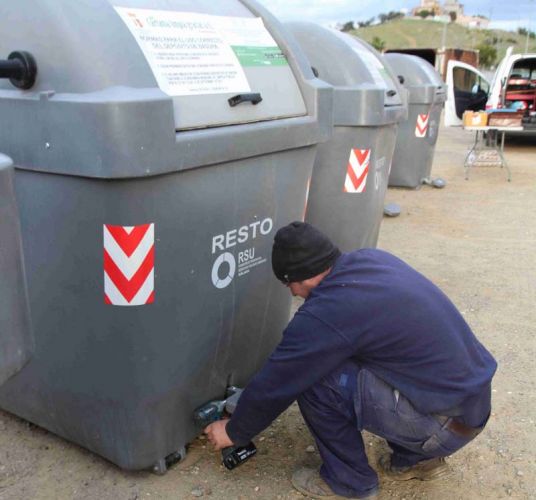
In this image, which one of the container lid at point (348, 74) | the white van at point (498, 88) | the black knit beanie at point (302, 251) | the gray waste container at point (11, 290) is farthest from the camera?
the white van at point (498, 88)

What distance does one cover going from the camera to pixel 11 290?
139 cm

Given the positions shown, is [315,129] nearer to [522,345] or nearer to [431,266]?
[522,345]

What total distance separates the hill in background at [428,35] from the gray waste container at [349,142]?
63999 mm

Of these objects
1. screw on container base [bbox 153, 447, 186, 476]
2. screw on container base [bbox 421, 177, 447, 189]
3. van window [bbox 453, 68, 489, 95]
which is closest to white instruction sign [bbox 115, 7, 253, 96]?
screw on container base [bbox 153, 447, 186, 476]

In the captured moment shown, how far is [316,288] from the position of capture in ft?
6.96

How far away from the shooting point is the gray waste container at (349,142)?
390cm

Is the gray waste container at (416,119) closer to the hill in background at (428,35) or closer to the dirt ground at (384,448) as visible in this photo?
the dirt ground at (384,448)

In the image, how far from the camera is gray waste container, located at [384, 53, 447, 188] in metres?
7.39

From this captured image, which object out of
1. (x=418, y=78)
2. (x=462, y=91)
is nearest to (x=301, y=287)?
(x=418, y=78)

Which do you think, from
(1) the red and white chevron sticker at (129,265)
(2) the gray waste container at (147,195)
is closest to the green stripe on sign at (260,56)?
(2) the gray waste container at (147,195)

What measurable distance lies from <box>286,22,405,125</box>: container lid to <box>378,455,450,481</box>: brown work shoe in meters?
2.13

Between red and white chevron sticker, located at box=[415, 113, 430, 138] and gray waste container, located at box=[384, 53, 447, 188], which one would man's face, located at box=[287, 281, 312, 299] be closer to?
gray waste container, located at box=[384, 53, 447, 188]

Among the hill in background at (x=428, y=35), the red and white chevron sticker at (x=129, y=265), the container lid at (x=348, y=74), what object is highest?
the container lid at (x=348, y=74)

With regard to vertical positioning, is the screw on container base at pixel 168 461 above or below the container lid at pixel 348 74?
below
